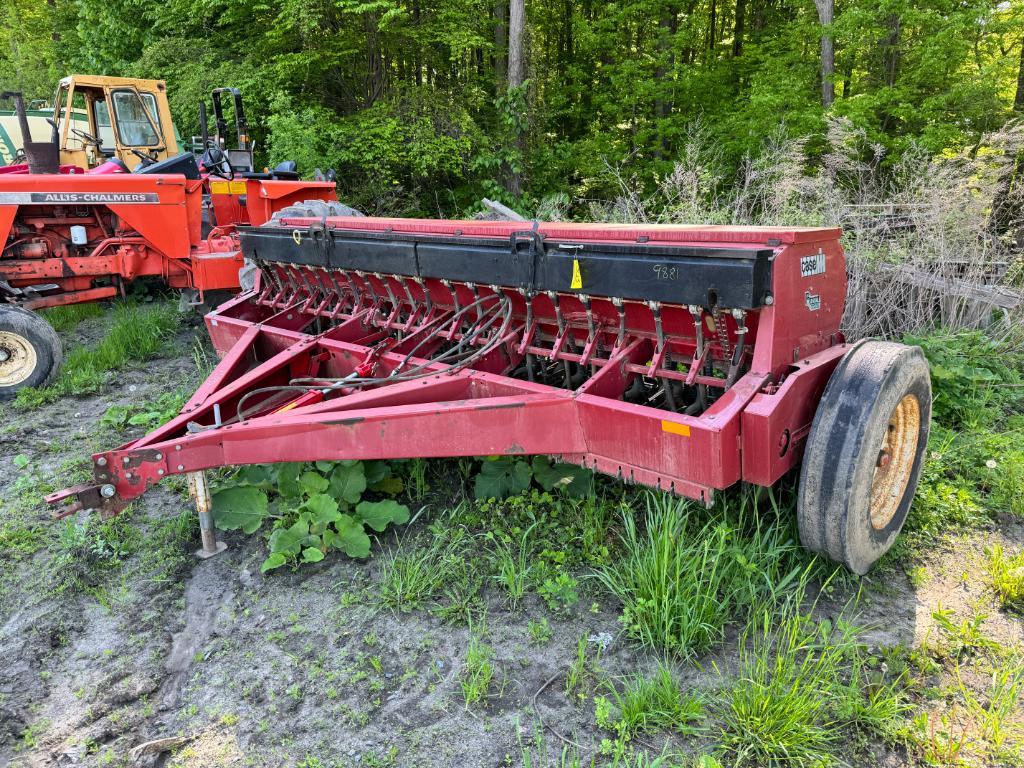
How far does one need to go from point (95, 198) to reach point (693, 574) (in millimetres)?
6312

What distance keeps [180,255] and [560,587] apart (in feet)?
18.2

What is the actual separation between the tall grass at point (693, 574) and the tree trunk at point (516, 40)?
10.7 m

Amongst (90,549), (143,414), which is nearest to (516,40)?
(143,414)

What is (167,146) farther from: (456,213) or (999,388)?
(999,388)

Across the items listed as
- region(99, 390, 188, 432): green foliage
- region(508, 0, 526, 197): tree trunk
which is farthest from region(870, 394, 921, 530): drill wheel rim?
region(508, 0, 526, 197): tree trunk

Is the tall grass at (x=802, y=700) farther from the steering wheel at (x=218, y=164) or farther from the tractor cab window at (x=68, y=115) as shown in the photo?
the tractor cab window at (x=68, y=115)

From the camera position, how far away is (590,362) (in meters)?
3.39

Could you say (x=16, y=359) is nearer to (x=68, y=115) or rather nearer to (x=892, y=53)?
(x=68, y=115)

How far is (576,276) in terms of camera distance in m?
3.22

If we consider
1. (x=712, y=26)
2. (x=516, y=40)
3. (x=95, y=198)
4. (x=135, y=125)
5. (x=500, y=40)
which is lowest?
(x=95, y=198)

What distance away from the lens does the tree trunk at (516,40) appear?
1198 centimetres

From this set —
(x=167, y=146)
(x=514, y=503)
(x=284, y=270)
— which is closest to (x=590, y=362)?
(x=514, y=503)

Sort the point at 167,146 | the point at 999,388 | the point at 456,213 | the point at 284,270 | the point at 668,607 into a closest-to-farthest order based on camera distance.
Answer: the point at 668,607 < the point at 999,388 < the point at 284,270 < the point at 167,146 < the point at 456,213

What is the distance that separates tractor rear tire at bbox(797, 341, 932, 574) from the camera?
271cm
